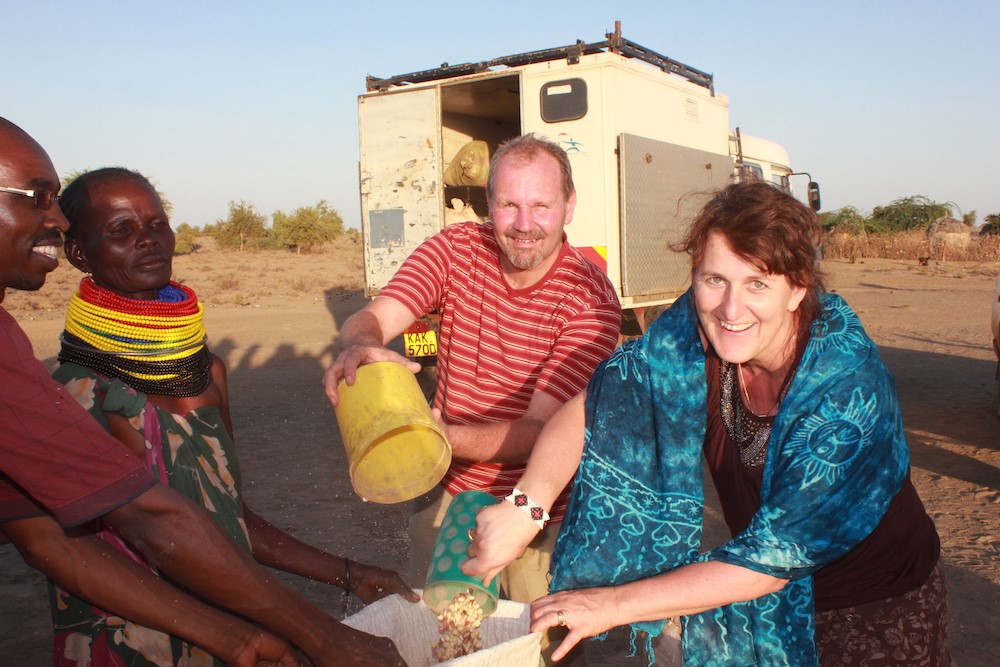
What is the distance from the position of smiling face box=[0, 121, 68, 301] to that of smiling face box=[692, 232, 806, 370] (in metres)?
1.43

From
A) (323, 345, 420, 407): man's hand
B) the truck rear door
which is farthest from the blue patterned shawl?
the truck rear door

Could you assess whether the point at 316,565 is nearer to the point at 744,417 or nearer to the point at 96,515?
the point at 96,515

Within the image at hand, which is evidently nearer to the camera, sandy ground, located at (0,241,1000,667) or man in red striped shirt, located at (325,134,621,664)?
man in red striped shirt, located at (325,134,621,664)

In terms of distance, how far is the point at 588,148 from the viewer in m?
7.17

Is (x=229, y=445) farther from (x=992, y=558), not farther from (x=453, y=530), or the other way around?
(x=992, y=558)

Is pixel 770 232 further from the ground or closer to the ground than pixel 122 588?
further from the ground

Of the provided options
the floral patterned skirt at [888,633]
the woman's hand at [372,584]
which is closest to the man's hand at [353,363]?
the woman's hand at [372,584]

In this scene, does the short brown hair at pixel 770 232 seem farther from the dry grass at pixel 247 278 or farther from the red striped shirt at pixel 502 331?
the dry grass at pixel 247 278

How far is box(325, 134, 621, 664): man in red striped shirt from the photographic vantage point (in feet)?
8.62

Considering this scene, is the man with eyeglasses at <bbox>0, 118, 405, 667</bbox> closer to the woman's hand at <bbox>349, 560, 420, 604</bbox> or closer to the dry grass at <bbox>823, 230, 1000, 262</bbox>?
the woman's hand at <bbox>349, 560, 420, 604</bbox>

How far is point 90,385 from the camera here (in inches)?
70.4

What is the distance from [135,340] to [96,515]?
543 millimetres

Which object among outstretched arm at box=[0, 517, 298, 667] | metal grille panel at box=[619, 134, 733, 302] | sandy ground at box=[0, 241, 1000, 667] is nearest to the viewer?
outstretched arm at box=[0, 517, 298, 667]

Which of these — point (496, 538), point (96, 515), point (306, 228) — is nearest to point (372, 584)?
point (496, 538)
